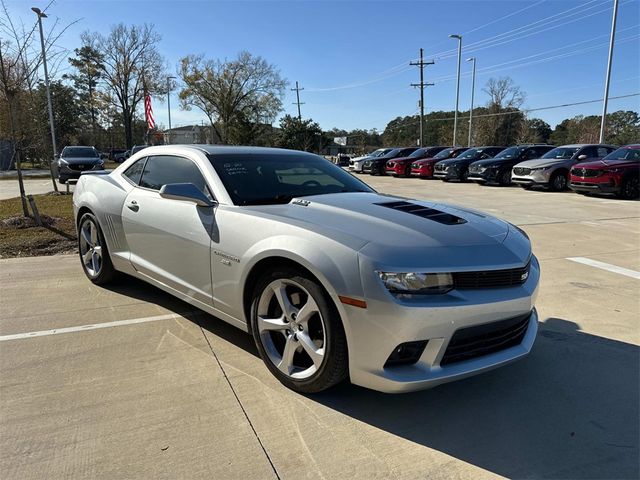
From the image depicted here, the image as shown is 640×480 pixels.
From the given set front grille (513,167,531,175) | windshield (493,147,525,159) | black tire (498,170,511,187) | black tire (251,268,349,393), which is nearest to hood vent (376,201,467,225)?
black tire (251,268,349,393)

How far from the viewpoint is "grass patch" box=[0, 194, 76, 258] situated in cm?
670

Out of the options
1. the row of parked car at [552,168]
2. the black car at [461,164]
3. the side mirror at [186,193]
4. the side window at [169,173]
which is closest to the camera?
the side mirror at [186,193]

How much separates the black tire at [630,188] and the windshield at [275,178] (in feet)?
42.2

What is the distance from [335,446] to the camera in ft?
7.77

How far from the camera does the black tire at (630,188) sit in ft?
→ 44.7

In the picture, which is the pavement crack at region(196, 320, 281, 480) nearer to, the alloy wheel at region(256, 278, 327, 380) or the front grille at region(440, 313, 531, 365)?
the alloy wheel at region(256, 278, 327, 380)

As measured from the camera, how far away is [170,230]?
11.9 ft

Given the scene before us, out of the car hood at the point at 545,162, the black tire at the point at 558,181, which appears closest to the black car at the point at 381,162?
the car hood at the point at 545,162

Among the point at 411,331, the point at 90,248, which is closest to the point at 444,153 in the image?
the point at 90,248

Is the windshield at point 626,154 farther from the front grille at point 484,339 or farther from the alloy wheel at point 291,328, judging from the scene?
the alloy wheel at point 291,328

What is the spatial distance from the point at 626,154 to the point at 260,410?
1554 centimetres

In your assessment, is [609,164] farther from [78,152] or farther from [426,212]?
[78,152]

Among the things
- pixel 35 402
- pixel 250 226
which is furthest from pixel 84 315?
pixel 250 226

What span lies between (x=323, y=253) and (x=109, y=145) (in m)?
73.2
